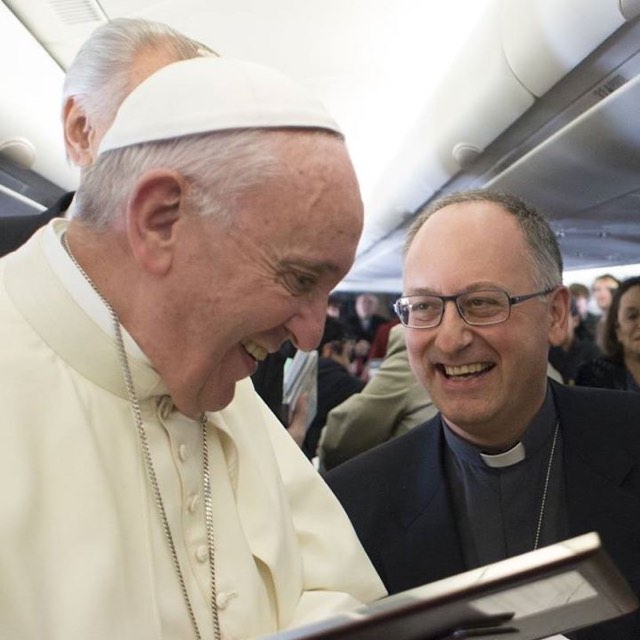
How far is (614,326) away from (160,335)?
3.36m

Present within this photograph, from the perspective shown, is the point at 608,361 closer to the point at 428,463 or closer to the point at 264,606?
the point at 428,463

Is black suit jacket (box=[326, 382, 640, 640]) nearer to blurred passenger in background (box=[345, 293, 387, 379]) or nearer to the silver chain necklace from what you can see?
the silver chain necklace

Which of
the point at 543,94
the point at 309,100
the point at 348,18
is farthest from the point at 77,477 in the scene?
the point at 348,18

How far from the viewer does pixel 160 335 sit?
1.18 m

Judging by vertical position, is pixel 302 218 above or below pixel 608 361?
above

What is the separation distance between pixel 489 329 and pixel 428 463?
370mm

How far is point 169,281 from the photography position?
3.76 ft

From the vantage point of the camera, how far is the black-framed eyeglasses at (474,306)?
76.5 inches

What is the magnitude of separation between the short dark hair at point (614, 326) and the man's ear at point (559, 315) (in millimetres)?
2121

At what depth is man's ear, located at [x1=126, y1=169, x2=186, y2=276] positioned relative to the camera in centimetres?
112

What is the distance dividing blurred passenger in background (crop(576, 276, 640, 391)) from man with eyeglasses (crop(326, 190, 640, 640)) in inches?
80.5

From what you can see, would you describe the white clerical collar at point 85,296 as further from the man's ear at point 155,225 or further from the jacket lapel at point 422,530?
the jacket lapel at point 422,530

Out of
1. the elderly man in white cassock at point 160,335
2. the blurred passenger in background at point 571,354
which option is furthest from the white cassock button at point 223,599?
the blurred passenger in background at point 571,354

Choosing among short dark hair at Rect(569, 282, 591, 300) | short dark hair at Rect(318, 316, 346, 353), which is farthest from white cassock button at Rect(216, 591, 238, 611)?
short dark hair at Rect(569, 282, 591, 300)
